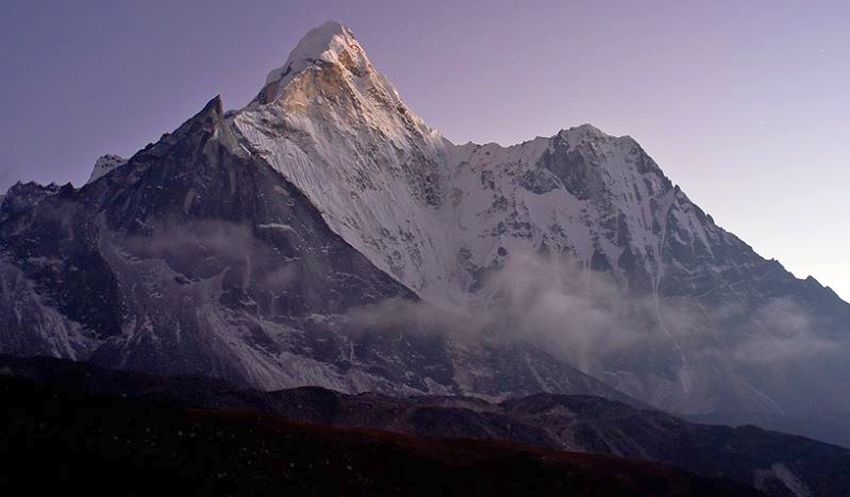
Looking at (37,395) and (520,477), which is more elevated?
(37,395)

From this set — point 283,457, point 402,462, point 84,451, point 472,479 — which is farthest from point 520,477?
point 84,451

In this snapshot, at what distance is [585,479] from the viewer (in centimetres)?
13850

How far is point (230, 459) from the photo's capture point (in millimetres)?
99188

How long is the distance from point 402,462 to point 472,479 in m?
9.68

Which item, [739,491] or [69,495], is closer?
[69,495]

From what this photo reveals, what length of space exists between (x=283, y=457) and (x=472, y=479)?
96.6ft

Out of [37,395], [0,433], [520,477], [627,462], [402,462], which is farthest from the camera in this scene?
[627,462]

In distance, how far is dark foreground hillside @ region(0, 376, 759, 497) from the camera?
84500mm

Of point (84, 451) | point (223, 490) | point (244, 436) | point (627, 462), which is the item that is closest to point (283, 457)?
point (244, 436)

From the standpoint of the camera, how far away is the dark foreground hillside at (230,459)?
8450 cm

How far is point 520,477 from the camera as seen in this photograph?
5153 inches

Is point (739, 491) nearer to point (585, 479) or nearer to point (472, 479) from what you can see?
point (585, 479)

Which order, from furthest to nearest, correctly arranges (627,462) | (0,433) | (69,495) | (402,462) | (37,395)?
(627,462)
(402,462)
(37,395)
(0,433)
(69,495)

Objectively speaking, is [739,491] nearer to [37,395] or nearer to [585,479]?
[585,479]
